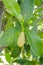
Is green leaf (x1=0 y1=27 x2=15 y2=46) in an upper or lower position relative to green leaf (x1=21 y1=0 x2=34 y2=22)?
lower

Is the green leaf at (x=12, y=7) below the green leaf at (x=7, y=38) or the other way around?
the other way around

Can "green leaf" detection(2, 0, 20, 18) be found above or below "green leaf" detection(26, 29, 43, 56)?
above

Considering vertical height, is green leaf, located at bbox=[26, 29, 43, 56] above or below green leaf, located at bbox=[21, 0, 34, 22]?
below

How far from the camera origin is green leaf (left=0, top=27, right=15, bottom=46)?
347 millimetres

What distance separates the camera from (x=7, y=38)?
1.15 feet

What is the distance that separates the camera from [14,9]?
1.18ft

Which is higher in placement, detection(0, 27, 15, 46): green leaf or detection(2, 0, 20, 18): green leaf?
detection(2, 0, 20, 18): green leaf

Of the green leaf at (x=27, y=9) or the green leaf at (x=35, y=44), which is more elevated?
the green leaf at (x=27, y=9)

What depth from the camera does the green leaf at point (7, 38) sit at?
35 cm

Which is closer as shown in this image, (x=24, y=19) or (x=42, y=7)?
(x=24, y=19)

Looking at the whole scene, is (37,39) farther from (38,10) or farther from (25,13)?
(38,10)

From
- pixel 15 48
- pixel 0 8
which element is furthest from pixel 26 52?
pixel 0 8

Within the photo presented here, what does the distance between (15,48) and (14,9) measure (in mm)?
177

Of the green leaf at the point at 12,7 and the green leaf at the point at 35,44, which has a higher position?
the green leaf at the point at 12,7
